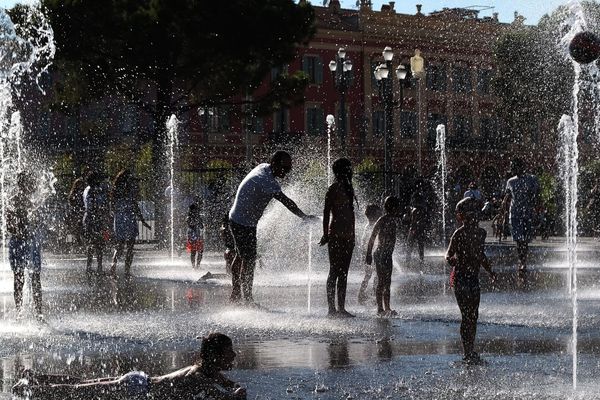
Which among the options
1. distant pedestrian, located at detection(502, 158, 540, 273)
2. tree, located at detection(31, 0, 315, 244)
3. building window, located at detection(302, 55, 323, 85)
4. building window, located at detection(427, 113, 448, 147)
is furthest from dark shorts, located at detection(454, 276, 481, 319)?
building window, located at detection(427, 113, 448, 147)

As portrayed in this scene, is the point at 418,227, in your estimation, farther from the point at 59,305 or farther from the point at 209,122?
the point at 209,122

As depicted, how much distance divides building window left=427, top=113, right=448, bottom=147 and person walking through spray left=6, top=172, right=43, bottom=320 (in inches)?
2129

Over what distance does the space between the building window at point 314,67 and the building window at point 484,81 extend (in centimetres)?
1070

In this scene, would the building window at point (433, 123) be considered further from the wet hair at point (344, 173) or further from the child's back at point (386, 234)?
the wet hair at point (344, 173)

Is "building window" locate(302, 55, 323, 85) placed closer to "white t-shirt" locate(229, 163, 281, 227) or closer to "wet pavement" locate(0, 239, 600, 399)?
"wet pavement" locate(0, 239, 600, 399)

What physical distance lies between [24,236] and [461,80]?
2259 inches

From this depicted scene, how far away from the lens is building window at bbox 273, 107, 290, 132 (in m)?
58.5

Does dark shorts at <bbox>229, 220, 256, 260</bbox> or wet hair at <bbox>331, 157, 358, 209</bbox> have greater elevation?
wet hair at <bbox>331, 157, 358, 209</bbox>

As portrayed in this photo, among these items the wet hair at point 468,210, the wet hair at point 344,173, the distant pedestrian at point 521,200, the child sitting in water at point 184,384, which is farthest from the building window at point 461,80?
the child sitting in water at point 184,384

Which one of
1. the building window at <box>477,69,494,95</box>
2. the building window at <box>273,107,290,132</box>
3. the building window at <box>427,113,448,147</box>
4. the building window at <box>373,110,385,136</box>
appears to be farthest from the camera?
the building window at <box>477,69,494,95</box>

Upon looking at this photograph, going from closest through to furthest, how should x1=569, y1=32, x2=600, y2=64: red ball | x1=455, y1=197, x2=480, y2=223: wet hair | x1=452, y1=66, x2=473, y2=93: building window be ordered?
1. x1=455, y1=197, x2=480, y2=223: wet hair
2. x1=569, y1=32, x2=600, y2=64: red ball
3. x1=452, y1=66, x2=473, y2=93: building window

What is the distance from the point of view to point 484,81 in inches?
2640

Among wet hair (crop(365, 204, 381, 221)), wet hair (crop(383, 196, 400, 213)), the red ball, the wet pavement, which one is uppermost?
the red ball

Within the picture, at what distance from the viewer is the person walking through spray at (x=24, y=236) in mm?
10445
